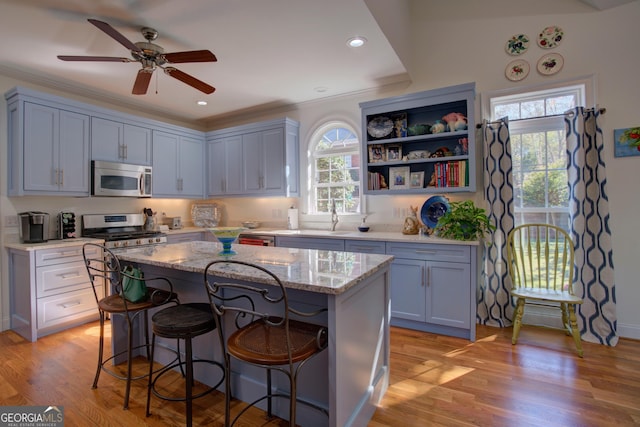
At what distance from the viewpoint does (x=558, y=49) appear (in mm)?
→ 2971

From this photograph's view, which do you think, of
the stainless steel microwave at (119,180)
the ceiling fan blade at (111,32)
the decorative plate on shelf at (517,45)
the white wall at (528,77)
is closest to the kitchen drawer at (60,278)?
the white wall at (528,77)

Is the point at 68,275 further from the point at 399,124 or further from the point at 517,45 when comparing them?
the point at 517,45

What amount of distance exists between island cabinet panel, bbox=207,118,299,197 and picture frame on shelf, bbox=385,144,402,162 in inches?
55.1

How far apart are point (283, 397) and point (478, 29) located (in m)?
3.94

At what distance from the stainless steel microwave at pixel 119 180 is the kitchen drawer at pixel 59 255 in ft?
2.39

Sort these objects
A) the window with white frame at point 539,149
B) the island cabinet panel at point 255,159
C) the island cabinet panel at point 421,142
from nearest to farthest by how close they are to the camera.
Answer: the window with white frame at point 539,149 → the island cabinet panel at point 421,142 → the island cabinet panel at point 255,159

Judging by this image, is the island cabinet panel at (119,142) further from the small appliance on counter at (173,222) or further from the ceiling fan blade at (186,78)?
the ceiling fan blade at (186,78)

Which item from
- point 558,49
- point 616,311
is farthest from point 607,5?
point 616,311

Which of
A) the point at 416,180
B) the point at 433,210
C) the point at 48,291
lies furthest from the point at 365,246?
the point at 48,291

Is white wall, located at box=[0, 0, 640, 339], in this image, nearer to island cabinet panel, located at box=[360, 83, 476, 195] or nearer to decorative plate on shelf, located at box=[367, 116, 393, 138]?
island cabinet panel, located at box=[360, 83, 476, 195]

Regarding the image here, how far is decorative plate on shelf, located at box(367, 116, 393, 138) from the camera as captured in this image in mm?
3614

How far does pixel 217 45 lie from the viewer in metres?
2.74

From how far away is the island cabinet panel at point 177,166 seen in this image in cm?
431

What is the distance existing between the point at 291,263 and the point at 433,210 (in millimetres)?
2177
